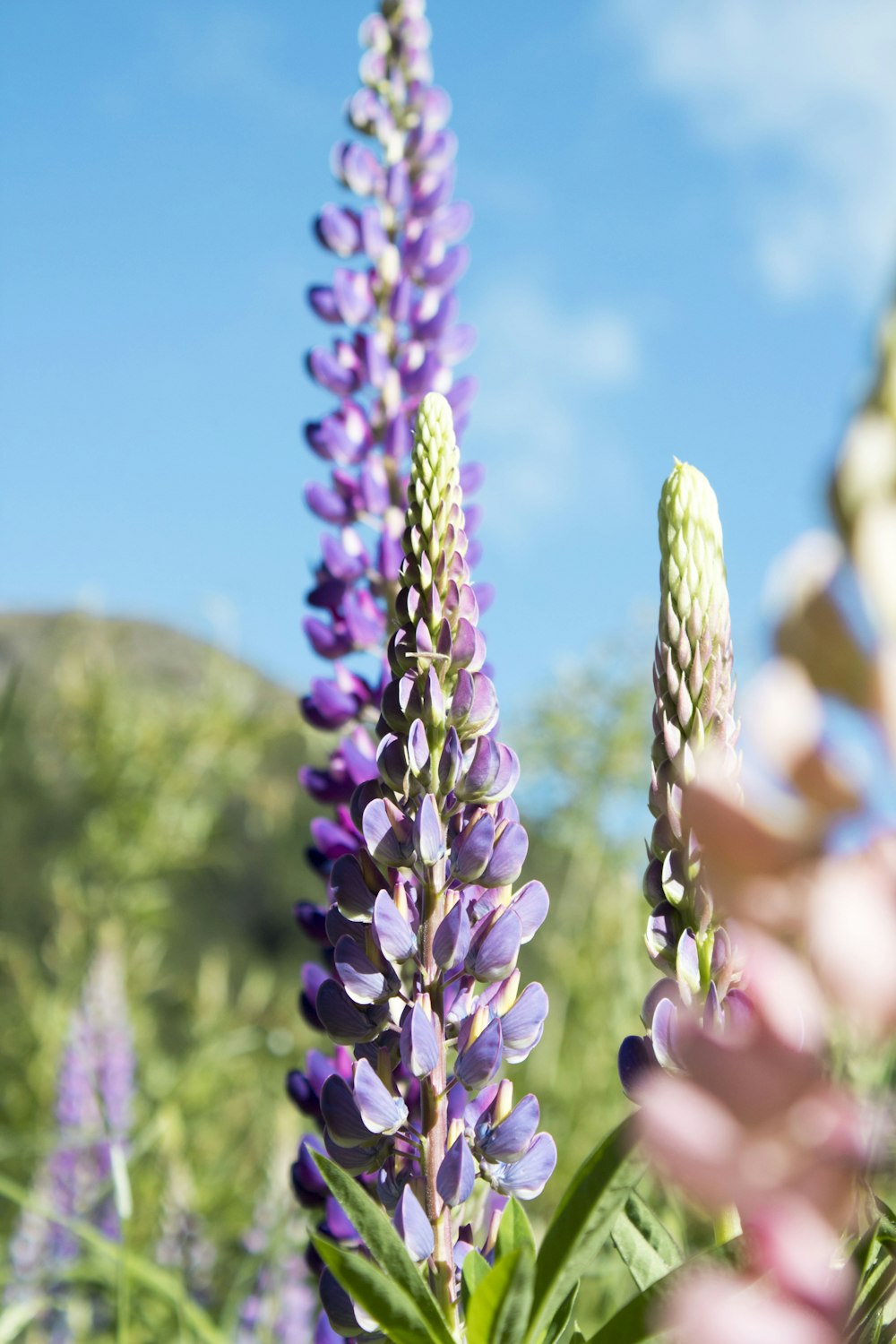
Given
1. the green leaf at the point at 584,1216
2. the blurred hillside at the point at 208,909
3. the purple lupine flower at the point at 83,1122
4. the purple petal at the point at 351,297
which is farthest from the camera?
the blurred hillside at the point at 208,909

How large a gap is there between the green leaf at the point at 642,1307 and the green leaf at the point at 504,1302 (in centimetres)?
3

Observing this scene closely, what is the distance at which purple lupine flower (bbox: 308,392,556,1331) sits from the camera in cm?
66

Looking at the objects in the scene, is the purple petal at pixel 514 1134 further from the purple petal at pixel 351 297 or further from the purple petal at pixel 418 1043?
the purple petal at pixel 351 297

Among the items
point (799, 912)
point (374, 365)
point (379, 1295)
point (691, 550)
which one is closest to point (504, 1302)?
point (379, 1295)

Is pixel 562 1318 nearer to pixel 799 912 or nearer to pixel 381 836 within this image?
pixel 381 836

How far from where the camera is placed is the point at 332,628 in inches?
49.7

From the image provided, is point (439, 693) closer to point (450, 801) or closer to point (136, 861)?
point (450, 801)

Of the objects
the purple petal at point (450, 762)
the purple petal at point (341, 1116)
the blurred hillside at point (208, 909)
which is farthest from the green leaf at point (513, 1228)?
the blurred hillside at point (208, 909)

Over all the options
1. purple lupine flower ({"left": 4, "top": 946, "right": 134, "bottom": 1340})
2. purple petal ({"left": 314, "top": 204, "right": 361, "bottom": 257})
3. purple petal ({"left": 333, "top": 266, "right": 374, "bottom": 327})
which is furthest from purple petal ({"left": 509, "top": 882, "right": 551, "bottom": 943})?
purple lupine flower ({"left": 4, "top": 946, "right": 134, "bottom": 1340})

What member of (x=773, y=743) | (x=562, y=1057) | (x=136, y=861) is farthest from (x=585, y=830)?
(x=773, y=743)

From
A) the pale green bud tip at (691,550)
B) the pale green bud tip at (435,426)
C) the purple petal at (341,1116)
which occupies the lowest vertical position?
the purple petal at (341,1116)

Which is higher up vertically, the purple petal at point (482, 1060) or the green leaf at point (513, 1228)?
the purple petal at point (482, 1060)

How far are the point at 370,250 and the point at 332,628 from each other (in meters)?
0.56

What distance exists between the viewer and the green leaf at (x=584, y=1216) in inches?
14.4
